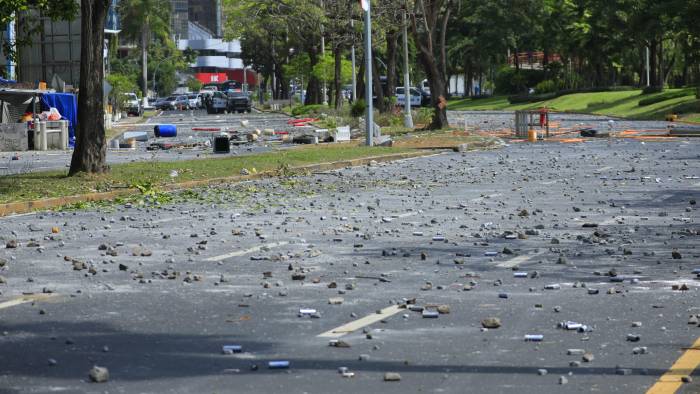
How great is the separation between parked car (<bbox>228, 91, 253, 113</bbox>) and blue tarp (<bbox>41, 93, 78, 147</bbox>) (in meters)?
56.3

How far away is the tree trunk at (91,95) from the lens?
26.3m

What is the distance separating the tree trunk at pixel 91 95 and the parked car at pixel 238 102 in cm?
7977

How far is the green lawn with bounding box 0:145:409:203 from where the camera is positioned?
76.5 ft

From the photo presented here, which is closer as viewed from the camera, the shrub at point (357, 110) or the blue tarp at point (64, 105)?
the blue tarp at point (64, 105)

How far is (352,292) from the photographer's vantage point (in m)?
11.6

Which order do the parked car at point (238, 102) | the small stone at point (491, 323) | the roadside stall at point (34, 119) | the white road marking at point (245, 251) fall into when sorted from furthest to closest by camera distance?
the parked car at point (238, 102)
the roadside stall at point (34, 119)
the white road marking at point (245, 251)
the small stone at point (491, 323)

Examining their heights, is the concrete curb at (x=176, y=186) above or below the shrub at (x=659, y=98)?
below

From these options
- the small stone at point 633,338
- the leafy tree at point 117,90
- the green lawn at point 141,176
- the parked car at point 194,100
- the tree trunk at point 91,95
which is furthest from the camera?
the parked car at point 194,100

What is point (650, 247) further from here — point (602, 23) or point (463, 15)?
point (463, 15)

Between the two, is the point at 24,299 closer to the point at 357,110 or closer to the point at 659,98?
the point at 357,110

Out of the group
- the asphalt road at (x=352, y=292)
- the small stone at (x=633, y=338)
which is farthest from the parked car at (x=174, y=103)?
the small stone at (x=633, y=338)

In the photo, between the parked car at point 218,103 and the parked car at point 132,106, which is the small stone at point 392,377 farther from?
the parked car at point 218,103

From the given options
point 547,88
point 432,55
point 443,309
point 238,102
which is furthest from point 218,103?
point 443,309

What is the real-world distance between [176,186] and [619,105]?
189 feet
